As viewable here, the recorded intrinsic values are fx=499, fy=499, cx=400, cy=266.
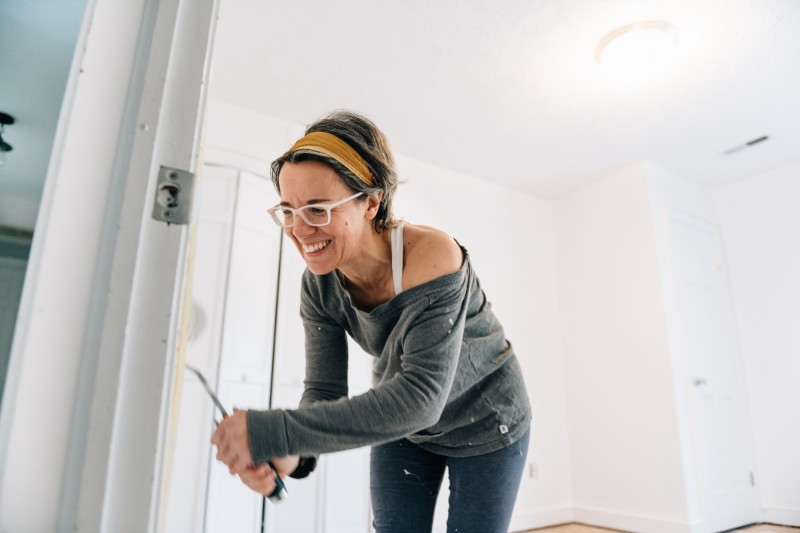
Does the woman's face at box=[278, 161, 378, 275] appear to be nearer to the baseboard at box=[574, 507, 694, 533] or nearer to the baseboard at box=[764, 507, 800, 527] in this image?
the baseboard at box=[574, 507, 694, 533]

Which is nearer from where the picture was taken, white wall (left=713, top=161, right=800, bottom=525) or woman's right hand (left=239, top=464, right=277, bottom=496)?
woman's right hand (left=239, top=464, right=277, bottom=496)

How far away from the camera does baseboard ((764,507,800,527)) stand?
3.01m

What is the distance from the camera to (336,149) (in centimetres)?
85

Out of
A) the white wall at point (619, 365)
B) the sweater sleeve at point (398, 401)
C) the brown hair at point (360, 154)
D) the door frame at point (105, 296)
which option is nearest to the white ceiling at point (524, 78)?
the white wall at point (619, 365)

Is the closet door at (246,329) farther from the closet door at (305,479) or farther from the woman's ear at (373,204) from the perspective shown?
the woman's ear at (373,204)

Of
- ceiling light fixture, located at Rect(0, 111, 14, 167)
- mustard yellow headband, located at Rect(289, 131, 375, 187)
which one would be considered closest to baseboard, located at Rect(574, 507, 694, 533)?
mustard yellow headband, located at Rect(289, 131, 375, 187)

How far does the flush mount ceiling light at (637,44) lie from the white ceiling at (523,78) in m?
0.05

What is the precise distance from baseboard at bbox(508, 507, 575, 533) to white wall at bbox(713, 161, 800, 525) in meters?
1.22

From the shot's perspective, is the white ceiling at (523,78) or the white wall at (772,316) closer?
the white ceiling at (523,78)

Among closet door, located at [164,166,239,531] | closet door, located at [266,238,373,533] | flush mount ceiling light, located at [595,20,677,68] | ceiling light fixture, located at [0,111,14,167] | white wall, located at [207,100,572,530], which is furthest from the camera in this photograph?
white wall, located at [207,100,572,530]

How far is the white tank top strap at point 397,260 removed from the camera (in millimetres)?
917

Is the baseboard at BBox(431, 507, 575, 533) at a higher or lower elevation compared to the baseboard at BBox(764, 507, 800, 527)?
lower

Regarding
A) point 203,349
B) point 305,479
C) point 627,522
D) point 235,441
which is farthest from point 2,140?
point 627,522

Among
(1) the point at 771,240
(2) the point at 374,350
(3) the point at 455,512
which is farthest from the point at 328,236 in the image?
(1) the point at 771,240
